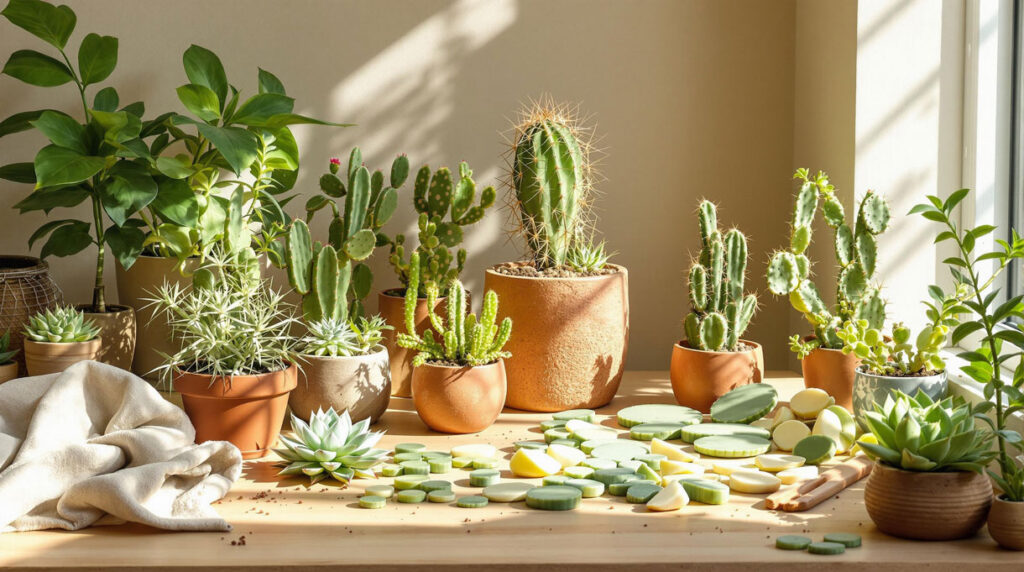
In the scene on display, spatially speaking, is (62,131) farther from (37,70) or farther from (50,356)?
(50,356)

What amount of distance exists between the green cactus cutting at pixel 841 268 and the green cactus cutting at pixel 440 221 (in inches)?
25.6

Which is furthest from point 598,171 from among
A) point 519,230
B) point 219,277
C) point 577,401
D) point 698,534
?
point 698,534

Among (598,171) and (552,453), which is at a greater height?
(598,171)

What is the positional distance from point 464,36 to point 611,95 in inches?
15.2

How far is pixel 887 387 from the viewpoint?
5.55ft

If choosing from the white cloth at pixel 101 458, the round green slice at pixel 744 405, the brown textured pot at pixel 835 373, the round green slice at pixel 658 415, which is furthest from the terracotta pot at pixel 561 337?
the white cloth at pixel 101 458

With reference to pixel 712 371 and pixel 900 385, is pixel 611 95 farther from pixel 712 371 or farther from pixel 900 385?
pixel 900 385

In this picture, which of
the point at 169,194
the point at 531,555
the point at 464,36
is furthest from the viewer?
the point at 464,36

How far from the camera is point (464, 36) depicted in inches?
94.3

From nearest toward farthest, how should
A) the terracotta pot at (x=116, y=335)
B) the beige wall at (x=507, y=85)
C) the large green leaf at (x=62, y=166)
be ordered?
the large green leaf at (x=62, y=166), the terracotta pot at (x=116, y=335), the beige wall at (x=507, y=85)

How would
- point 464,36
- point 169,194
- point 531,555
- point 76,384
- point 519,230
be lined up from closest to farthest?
1. point 531,555
2. point 76,384
3. point 169,194
4. point 519,230
5. point 464,36

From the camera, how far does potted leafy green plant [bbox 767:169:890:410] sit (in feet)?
6.29

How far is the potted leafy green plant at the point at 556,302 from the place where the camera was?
202 centimetres

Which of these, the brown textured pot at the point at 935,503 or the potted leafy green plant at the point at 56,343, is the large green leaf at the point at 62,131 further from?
the brown textured pot at the point at 935,503
